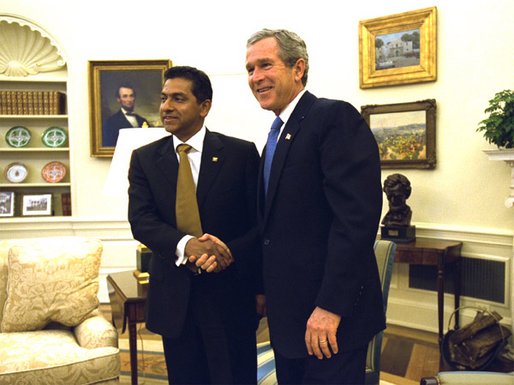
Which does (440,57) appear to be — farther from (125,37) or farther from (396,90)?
(125,37)

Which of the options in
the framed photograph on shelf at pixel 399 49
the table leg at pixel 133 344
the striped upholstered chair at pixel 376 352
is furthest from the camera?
the framed photograph on shelf at pixel 399 49

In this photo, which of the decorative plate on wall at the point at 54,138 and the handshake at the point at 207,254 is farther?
the decorative plate on wall at the point at 54,138

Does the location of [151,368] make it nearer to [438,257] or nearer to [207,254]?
[207,254]

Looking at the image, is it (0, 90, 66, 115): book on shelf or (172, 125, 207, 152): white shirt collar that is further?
(0, 90, 66, 115): book on shelf

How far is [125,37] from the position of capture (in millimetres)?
4758

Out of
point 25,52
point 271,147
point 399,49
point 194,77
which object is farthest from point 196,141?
point 25,52

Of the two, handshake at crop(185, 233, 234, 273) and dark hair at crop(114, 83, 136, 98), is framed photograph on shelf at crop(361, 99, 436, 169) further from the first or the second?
handshake at crop(185, 233, 234, 273)

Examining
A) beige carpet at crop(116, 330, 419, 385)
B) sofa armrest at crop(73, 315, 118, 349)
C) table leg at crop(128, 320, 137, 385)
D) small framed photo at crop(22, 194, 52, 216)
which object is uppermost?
small framed photo at crop(22, 194, 52, 216)

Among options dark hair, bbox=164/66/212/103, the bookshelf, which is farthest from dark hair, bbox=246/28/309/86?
the bookshelf

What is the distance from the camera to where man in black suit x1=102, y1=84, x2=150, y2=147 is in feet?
15.5

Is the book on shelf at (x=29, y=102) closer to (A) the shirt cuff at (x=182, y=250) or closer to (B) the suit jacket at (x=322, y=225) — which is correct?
(A) the shirt cuff at (x=182, y=250)

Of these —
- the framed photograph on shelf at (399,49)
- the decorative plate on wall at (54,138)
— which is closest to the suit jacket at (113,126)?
the decorative plate on wall at (54,138)

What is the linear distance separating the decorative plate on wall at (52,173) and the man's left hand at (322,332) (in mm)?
→ 4235

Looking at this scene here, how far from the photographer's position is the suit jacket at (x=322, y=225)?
1222mm
